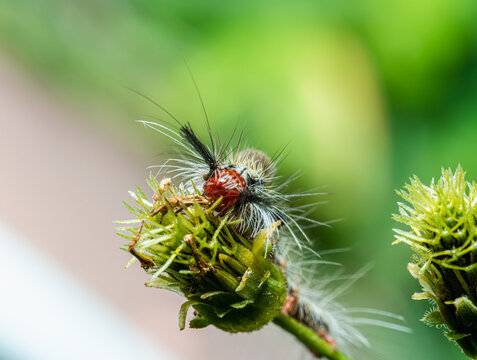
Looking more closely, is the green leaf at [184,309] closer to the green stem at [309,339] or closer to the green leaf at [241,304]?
the green leaf at [241,304]

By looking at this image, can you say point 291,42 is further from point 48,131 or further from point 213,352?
point 48,131

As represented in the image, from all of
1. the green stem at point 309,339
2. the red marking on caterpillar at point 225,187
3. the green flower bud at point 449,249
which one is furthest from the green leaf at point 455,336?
the red marking on caterpillar at point 225,187

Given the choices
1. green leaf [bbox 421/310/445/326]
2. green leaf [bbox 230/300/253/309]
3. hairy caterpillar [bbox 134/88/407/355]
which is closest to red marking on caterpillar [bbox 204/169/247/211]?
hairy caterpillar [bbox 134/88/407/355]

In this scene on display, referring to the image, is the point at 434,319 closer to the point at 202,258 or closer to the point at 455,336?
the point at 455,336

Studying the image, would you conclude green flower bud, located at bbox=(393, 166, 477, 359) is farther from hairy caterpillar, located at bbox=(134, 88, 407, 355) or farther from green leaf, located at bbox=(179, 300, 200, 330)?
green leaf, located at bbox=(179, 300, 200, 330)

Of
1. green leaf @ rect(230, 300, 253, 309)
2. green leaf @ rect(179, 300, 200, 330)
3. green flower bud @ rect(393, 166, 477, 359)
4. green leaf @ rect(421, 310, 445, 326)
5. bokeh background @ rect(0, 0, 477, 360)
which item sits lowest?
green leaf @ rect(179, 300, 200, 330)

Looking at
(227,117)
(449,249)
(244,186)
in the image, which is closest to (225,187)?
(244,186)

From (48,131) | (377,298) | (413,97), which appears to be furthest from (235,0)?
(377,298)
